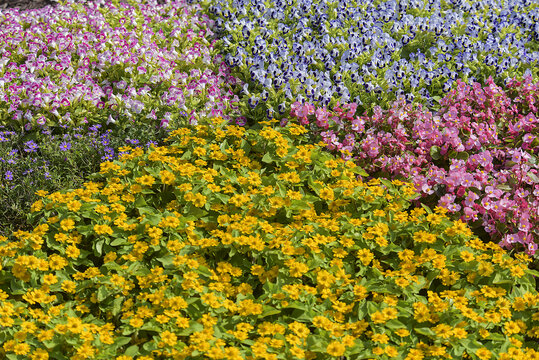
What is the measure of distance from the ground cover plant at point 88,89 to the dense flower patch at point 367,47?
46cm

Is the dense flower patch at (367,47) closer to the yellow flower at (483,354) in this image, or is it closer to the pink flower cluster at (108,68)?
the pink flower cluster at (108,68)

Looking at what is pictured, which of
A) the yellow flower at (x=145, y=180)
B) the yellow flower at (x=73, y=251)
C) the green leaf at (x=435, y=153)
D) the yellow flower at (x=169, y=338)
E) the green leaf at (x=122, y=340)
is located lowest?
the green leaf at (x=122, y=340)

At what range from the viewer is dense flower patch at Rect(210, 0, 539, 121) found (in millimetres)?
6367

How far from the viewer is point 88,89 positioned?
20.8 feet

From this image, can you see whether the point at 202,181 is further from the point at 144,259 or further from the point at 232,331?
the point at 232,331

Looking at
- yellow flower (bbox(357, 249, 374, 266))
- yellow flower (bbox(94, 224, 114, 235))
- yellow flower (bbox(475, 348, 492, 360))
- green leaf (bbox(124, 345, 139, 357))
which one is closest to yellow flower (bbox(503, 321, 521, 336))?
yellow flower (bbox(475, 348, 492, 360))

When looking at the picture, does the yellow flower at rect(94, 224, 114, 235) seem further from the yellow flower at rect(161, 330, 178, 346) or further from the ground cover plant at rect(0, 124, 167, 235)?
the ground cover plant at rect(0, 124, 167, 235)

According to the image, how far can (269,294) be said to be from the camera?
3723 millimetres

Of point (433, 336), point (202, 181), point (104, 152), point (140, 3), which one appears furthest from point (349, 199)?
point (140, 3)

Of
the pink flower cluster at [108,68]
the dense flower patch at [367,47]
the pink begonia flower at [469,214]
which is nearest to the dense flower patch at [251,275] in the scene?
the pink begonia flower at [469,214]

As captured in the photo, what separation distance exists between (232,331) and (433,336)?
4.03 ft

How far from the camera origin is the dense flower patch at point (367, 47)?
20.9ft

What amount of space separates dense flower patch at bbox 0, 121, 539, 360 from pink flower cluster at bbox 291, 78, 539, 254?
0.47 metres

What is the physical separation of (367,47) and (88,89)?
10.6ft
